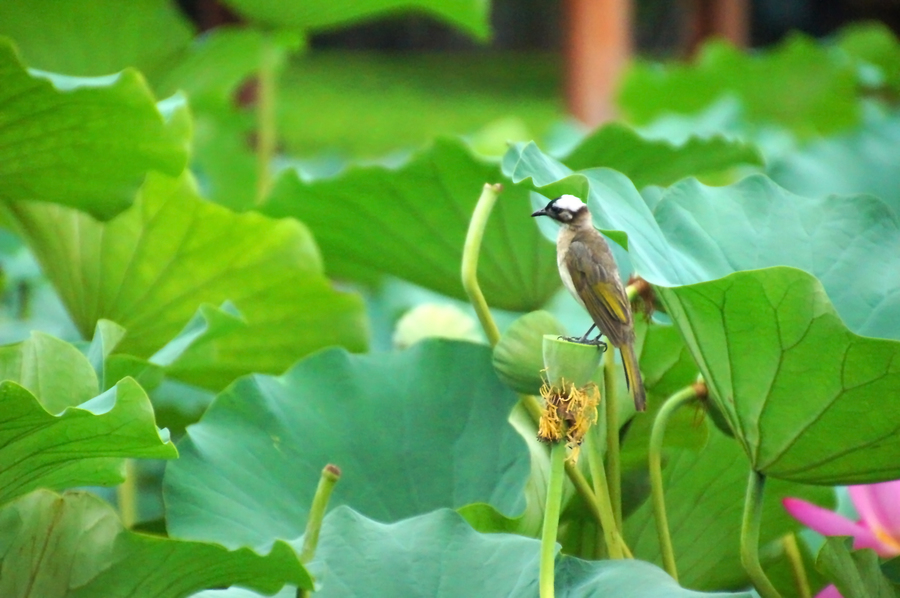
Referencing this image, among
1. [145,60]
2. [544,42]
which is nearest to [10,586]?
[145,60]

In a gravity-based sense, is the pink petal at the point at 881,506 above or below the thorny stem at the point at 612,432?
below

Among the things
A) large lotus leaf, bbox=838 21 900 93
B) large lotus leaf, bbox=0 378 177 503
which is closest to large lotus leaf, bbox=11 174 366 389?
large lotus leaf, bbox=0 378 177 503

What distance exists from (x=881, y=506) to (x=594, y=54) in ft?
7.44

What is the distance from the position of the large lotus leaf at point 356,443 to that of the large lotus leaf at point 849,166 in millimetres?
871

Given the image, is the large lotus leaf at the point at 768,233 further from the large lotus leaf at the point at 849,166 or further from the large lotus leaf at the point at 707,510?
the large lotus leaf at the point at 849,166

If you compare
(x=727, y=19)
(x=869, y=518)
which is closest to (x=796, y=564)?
(x=869, y=518)

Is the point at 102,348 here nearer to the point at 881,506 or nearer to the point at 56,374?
the point at 56,374

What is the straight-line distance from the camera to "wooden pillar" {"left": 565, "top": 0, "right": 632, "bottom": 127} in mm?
2643

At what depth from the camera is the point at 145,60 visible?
111cm

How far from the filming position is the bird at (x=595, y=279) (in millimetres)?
503

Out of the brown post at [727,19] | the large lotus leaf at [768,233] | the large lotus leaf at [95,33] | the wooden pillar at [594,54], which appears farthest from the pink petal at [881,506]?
the brown post at [727,19]

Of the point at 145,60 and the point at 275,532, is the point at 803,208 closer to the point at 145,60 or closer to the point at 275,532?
the point at 275,532

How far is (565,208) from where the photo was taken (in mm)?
526

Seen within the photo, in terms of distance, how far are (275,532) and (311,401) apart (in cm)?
11
